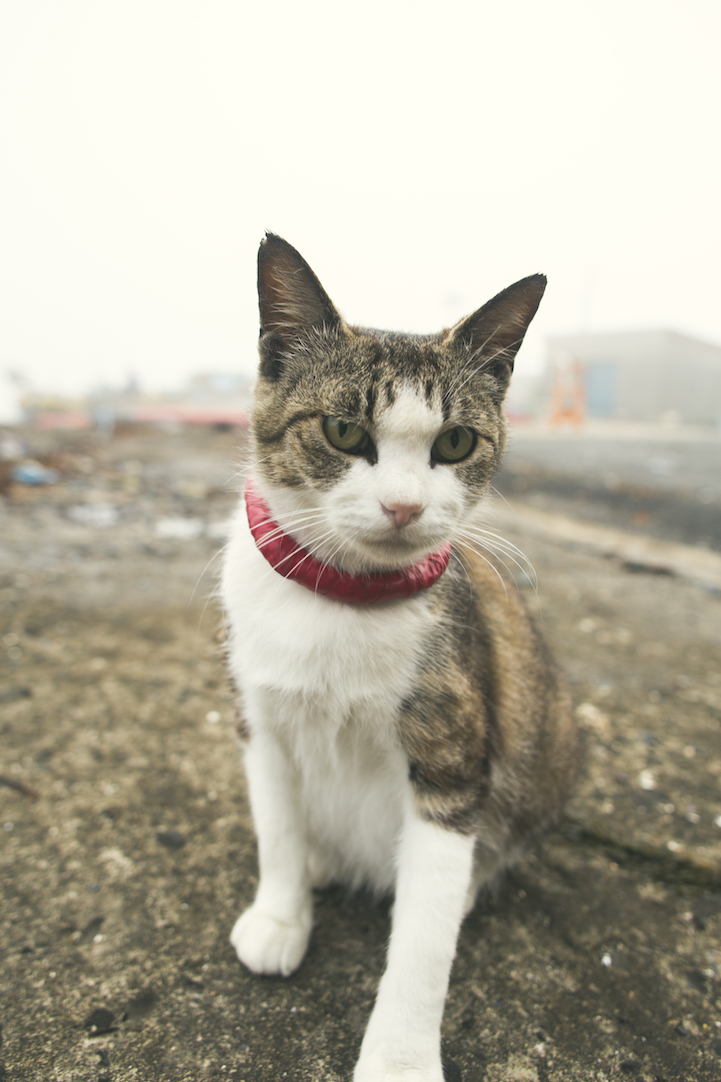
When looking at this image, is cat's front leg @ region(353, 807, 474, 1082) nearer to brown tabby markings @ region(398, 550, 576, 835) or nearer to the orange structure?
brown tabby markings @ region(398, 550, 576, 835)

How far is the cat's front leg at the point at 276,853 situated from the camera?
1277mm

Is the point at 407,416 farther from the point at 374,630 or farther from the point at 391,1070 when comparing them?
the point at 391,1070

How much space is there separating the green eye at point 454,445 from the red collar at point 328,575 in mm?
214

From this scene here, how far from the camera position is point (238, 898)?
1.42 metres


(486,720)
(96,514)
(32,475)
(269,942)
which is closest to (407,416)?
(486,720)

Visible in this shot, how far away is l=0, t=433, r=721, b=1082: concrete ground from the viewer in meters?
1.11

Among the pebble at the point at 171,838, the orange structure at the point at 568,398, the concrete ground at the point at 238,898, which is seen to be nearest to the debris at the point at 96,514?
the concrete ground at the point at 238,898

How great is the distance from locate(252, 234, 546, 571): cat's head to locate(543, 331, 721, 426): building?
11107mm

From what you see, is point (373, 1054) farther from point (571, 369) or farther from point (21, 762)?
point (571, 369)

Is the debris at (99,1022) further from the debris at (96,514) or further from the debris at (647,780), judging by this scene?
the debris at (96,514)

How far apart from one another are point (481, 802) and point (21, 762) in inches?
53.5

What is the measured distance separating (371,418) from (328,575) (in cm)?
31

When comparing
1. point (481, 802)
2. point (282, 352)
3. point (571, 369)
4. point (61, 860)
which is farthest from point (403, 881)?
point (571, 369)

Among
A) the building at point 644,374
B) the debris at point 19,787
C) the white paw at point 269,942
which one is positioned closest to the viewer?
the white paw at point 269,942
